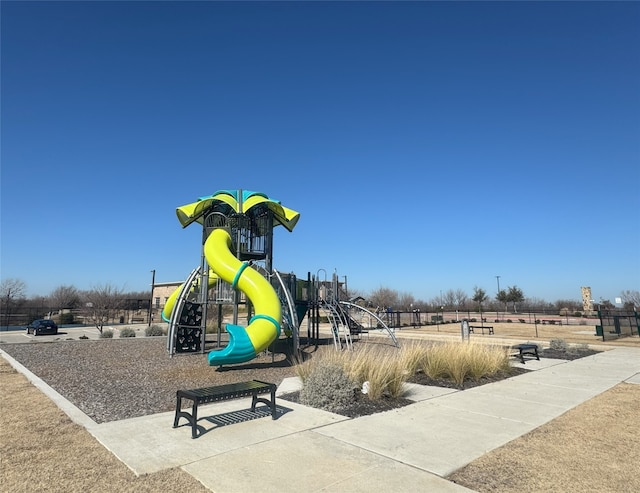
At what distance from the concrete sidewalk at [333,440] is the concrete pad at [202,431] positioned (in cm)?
1

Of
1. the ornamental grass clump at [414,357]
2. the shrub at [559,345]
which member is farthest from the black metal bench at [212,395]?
the shrub at [559,345]

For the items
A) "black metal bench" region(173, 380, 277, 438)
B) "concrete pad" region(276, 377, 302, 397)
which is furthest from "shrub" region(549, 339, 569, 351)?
"black metal bench" region(173, 380, 277, 438)

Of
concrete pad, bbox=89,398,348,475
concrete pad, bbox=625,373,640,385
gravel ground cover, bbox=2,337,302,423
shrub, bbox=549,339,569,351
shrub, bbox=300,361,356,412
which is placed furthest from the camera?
shrub, bbox=549,339,569,351

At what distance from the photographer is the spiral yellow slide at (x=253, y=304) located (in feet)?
33.0

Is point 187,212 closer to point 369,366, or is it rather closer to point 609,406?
point 369,366

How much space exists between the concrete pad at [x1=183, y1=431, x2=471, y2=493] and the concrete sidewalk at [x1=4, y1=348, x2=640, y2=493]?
1cm

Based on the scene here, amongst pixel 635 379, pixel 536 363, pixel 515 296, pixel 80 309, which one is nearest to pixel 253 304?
pixel 536 363

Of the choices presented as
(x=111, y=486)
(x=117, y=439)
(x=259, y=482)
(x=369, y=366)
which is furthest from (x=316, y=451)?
(x=369, y=366)

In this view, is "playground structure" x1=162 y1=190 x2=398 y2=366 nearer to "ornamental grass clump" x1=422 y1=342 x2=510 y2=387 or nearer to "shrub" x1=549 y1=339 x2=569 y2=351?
"ornamental grass clump" x1=422 y1=342 x2=510 y2=387

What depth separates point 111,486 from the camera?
152 inches

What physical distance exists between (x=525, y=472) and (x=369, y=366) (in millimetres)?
3963

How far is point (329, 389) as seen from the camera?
23.8 feet

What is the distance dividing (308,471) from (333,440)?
1083mm

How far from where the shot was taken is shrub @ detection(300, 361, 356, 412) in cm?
709
